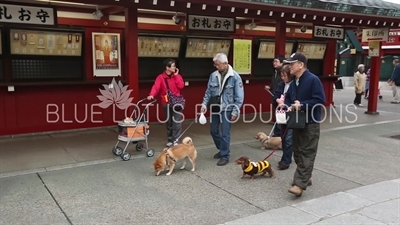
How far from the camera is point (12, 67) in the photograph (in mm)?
7656

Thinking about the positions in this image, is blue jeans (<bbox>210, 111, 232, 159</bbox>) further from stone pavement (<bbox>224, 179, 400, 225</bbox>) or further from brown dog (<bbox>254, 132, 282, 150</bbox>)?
stone pavement (<bbox>224, 179, 400, 225</bbox>)

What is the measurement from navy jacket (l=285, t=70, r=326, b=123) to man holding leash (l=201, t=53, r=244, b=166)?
132 cm

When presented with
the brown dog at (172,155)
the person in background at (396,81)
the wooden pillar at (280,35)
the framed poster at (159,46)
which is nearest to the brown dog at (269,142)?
the brown dog at (172,155)

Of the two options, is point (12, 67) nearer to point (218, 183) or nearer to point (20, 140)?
point (20, 140)

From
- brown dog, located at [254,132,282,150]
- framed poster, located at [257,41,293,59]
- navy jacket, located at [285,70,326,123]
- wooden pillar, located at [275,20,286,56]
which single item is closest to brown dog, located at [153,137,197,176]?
navy jacket, located at [285,70,326,123]

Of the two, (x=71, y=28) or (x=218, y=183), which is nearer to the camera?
(x=218, y=183)

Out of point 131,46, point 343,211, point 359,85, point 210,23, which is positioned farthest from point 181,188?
point 359,85

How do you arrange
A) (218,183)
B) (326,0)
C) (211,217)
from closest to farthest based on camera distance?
(211,217) < (218,183) < (326,0)

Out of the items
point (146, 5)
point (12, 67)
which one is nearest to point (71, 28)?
point (12, 67)

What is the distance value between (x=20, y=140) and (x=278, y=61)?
5.39 meters

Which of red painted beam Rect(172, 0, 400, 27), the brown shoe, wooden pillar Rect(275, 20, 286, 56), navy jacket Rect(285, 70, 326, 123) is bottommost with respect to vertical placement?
the brown shoe

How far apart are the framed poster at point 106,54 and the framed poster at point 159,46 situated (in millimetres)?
584

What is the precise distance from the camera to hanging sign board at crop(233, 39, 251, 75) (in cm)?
1048

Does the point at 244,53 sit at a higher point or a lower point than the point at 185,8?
lower
